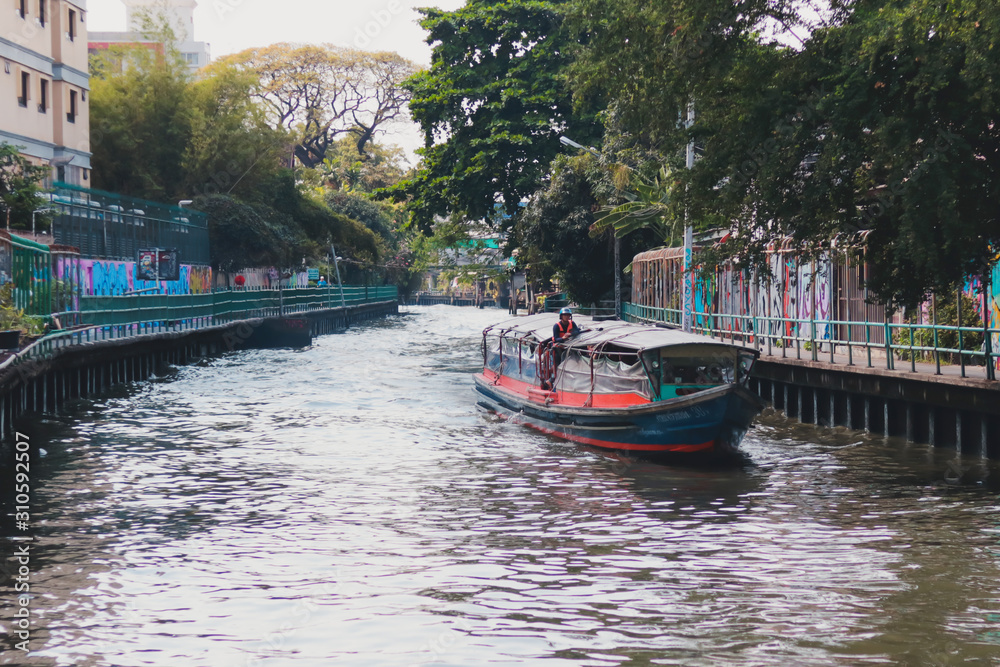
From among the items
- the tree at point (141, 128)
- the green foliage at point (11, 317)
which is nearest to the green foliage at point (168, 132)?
the tree at point (141, 128)

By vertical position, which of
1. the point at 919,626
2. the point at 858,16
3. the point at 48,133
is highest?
the point at 48,133

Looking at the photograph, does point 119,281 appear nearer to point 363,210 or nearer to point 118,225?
point 118,225

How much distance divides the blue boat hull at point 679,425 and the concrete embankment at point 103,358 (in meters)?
9.63

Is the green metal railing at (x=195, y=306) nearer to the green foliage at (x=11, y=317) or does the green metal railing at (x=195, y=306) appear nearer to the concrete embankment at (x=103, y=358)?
the concrete embankment at (x=103, y=358)

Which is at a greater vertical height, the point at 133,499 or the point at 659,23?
the point at 659,23

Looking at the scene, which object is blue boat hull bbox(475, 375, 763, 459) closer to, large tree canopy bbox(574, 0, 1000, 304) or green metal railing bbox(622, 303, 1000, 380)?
large tree canopy bbox(574, 0, 1000, 304)

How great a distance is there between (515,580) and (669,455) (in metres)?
7.78

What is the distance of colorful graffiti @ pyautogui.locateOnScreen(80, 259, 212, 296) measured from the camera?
37156mm

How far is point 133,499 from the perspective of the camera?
1511 centimetres

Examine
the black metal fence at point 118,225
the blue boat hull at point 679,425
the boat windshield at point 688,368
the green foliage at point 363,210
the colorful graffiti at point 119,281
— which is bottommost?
the blue boat hull at point 679,425

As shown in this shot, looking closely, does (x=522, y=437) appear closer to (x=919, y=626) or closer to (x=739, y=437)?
(x=739, y=437)

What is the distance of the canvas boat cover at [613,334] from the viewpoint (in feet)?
61.5

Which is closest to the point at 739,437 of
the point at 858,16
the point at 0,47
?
the point at 858,16

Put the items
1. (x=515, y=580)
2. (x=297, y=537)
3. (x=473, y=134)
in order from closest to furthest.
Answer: (x=515, y=580)
(x=297, y=537)
(x=473, y=134)
